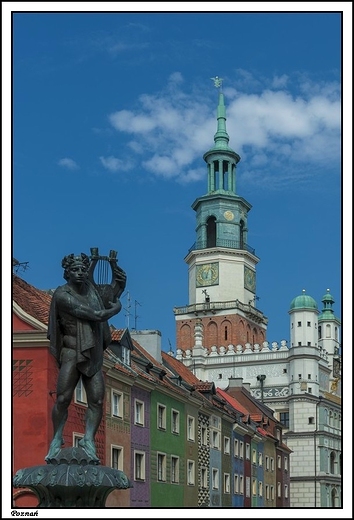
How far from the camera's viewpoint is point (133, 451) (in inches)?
1490

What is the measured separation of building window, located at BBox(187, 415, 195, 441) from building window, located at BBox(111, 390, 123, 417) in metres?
9.33

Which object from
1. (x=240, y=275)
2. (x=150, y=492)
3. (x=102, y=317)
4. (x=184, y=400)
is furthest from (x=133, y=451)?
(x=240, y=275)

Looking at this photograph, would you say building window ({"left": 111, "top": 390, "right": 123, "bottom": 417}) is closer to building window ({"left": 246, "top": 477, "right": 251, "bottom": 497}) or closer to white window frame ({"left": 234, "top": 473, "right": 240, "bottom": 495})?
white window frame ({"left": 234, "top": 473, "right": 240, "bottom": 495})

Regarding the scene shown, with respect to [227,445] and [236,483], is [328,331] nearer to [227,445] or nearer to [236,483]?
[236,483]

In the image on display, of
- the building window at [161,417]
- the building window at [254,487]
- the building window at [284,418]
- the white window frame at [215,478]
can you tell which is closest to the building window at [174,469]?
the building window at [161,417]

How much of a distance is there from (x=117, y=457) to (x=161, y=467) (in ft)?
17.2

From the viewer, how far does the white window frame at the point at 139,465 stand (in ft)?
125

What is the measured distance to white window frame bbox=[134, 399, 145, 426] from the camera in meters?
38.7

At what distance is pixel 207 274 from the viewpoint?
10400 cm

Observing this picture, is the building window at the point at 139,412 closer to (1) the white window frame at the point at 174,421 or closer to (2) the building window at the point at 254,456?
(1) the white window frame at the point at 174,421

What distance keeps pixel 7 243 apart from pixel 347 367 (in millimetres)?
4888

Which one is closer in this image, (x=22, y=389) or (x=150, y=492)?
(x=22, y=389)

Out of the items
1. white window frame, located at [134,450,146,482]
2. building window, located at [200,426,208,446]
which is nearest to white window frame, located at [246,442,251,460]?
building window, located at [200,426,208,446]

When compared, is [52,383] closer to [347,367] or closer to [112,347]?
[112,347]
